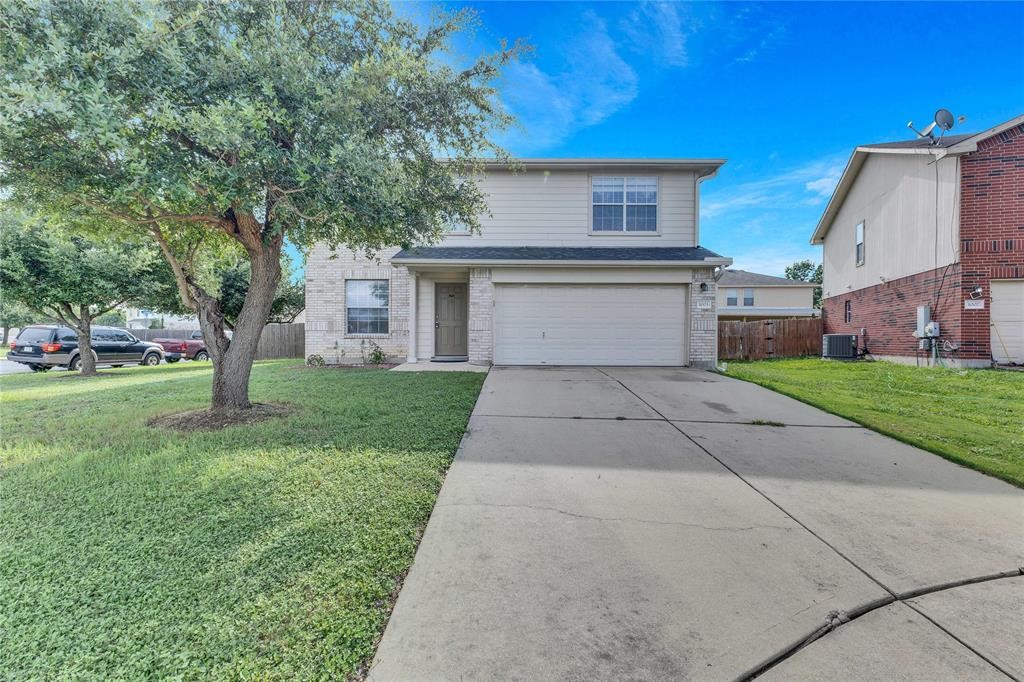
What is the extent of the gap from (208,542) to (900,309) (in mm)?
17277

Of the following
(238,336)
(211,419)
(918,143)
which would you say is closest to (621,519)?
(211,419)

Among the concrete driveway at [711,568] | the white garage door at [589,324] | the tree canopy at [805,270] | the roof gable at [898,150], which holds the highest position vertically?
the tree canopy at [805,270]

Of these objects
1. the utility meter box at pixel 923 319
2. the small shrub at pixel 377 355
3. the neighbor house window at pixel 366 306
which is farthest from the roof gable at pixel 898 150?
the small shrub at pixel 377 355

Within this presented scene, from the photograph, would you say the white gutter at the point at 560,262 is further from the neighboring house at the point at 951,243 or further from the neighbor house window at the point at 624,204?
the neighboring house at the point at 951,243

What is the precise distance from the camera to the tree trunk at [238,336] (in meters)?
5.48

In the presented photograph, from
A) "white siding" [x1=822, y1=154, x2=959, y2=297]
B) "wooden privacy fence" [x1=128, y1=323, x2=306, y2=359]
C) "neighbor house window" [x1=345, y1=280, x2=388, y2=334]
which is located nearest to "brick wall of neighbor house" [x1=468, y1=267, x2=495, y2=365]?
"neighbor house window" [x1=345, y1=280, x2=388, y2=334]

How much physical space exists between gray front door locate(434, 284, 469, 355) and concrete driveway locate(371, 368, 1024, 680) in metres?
7.96

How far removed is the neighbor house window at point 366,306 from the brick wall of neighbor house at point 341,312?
0.14 m

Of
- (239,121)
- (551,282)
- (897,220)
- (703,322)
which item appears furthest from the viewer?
(897,220)

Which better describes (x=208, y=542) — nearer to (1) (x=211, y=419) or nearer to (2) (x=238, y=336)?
(1) (x=211, y=419)

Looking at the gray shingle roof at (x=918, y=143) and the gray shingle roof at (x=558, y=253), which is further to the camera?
the gray shingle roof at (x=918, y=143)

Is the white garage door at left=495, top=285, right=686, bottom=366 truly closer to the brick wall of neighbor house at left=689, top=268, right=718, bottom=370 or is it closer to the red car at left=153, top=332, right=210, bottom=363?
the brick wall of neighbor house at left=689, top=268, right=718, bottom=370

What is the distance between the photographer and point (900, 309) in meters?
12.7

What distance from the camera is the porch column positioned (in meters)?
11.2
